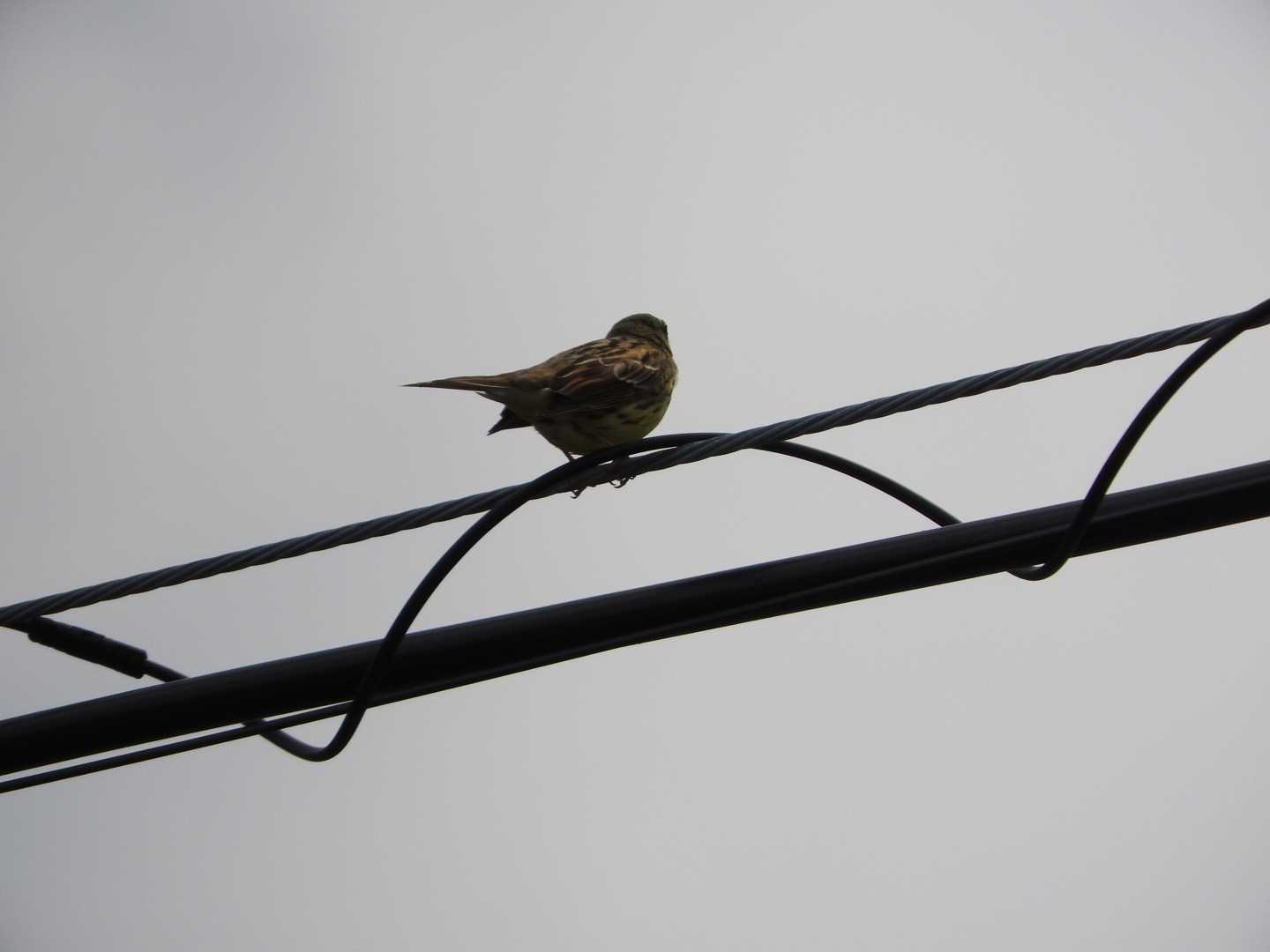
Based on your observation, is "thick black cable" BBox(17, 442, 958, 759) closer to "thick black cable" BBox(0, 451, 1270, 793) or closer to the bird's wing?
"thick black cable" BBox(0, 451, 1270, 793)

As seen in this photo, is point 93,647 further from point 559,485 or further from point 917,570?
point 917,570

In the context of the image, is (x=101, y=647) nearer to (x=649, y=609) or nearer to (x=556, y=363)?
(x=649, y=609)

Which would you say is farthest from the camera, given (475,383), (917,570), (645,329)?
(645,329)

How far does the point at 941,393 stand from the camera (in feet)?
12.0

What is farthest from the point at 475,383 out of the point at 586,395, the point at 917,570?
the point at 917,570

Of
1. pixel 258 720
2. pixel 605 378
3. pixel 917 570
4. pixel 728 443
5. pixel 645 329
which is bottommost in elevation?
pixel 258 720

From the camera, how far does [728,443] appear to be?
12.5ft

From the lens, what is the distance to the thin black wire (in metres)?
3.39

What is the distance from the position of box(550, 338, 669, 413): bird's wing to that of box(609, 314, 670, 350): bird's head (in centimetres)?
85

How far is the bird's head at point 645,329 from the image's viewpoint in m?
7.33

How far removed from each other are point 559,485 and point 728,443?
0.62 metres

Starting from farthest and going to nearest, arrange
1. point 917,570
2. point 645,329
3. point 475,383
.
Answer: point 645,329 → point 475,383 → point 917,570

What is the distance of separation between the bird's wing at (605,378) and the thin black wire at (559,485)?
5.75 ft

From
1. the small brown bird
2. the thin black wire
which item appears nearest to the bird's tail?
the small brown bird
